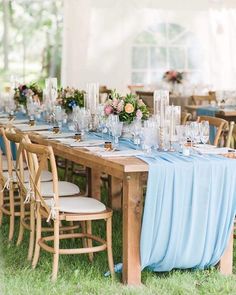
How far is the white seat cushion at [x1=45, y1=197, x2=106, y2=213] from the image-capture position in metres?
4.26

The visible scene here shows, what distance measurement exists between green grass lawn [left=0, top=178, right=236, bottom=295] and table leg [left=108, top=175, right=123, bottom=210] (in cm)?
114

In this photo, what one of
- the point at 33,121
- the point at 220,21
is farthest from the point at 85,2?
the point at 33,121

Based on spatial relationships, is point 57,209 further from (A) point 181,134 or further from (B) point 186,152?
(A) point 181,134

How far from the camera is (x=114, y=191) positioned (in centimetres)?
592

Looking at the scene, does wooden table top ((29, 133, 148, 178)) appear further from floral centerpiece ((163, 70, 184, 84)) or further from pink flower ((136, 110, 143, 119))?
floral centerpiece ((163, 70, 184, 84))

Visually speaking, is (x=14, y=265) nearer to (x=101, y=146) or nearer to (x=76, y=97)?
(x=101, y=146)

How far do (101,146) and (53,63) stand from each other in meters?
7.57

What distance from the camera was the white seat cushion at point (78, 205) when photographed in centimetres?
426

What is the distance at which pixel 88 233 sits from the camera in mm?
4703

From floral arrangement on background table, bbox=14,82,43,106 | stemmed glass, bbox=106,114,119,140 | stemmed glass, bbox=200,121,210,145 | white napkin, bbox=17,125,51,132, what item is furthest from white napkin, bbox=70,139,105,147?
floral arrangement on background table, bbox=14,82,43,106

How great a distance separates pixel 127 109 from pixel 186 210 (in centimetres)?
113

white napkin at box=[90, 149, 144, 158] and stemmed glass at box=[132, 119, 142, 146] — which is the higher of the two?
stemmed glass at box=[132, 119, 142, 146]

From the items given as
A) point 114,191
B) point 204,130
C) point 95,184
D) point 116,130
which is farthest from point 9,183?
point 204,130

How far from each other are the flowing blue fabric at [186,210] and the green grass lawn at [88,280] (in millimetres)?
100
